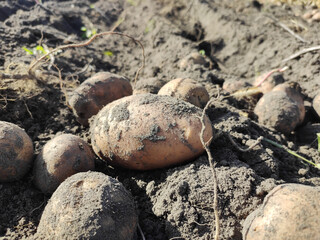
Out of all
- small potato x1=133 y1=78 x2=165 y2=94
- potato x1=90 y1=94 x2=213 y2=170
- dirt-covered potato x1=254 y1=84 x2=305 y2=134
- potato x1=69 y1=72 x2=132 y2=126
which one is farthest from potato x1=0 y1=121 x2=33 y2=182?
dirt-covered potato x1=254 y1=84 x2=305 y2=134

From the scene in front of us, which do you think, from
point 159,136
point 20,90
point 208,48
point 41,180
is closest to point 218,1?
point 208,48

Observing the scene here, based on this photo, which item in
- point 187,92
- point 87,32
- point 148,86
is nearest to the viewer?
point 187,92

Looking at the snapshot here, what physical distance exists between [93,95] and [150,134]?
94 centimetres

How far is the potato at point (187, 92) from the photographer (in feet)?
7.73

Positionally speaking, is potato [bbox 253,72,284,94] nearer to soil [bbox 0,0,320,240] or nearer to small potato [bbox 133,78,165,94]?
soil [bbox 0,0,320,240]

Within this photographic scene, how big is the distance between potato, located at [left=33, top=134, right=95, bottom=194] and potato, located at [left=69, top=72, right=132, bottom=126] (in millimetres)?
581

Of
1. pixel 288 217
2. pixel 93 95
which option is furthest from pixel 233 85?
pixel 288 217

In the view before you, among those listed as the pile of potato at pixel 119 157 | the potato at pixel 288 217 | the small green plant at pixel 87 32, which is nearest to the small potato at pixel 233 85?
the pile of potato at pixel 119 157

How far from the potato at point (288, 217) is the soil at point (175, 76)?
0.18 m

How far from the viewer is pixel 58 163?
1839 mm

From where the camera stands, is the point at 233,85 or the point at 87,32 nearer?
the point at 233,85

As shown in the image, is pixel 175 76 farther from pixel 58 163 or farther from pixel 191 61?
pixel 58 163

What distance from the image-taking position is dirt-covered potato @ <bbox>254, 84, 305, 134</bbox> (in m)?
2.58

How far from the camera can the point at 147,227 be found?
1.66 metres
